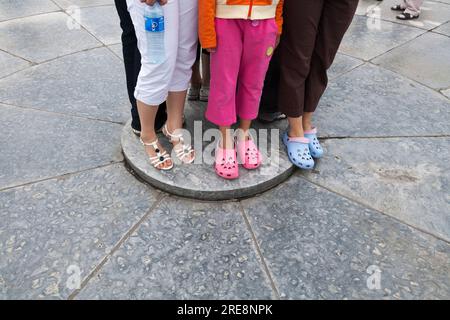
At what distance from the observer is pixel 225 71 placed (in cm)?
215

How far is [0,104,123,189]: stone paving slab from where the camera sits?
246cm

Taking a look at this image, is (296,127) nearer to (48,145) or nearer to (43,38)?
(48,145)

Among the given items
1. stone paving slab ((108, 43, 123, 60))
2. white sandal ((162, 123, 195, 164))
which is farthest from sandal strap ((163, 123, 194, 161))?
stone paving slab ((108, 43, 123, 60))

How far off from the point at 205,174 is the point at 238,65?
27.3 inches

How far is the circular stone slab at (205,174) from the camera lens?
230 centimetres

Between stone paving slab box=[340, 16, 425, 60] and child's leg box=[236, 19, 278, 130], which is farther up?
child's leg box=[236, 19, 278, 130]

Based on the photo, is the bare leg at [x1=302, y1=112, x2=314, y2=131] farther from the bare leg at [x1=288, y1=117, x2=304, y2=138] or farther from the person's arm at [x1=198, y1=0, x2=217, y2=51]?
the person's arm at [x1=198, y1=0, x2=217, y2=51]

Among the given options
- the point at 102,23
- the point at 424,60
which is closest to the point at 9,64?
the point at 102,23

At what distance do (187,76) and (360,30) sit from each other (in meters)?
3.32

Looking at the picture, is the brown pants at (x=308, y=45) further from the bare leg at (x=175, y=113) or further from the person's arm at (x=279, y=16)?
the bare leg at (x=175, y=113)

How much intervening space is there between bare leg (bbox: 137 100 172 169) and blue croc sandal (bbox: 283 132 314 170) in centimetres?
81

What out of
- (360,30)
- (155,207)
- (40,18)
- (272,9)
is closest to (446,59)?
(360,30)

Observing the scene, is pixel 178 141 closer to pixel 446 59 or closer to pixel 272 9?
pixel 272 9

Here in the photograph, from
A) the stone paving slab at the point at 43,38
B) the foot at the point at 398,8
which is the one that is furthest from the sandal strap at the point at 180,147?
the foot at the point at 398,8
